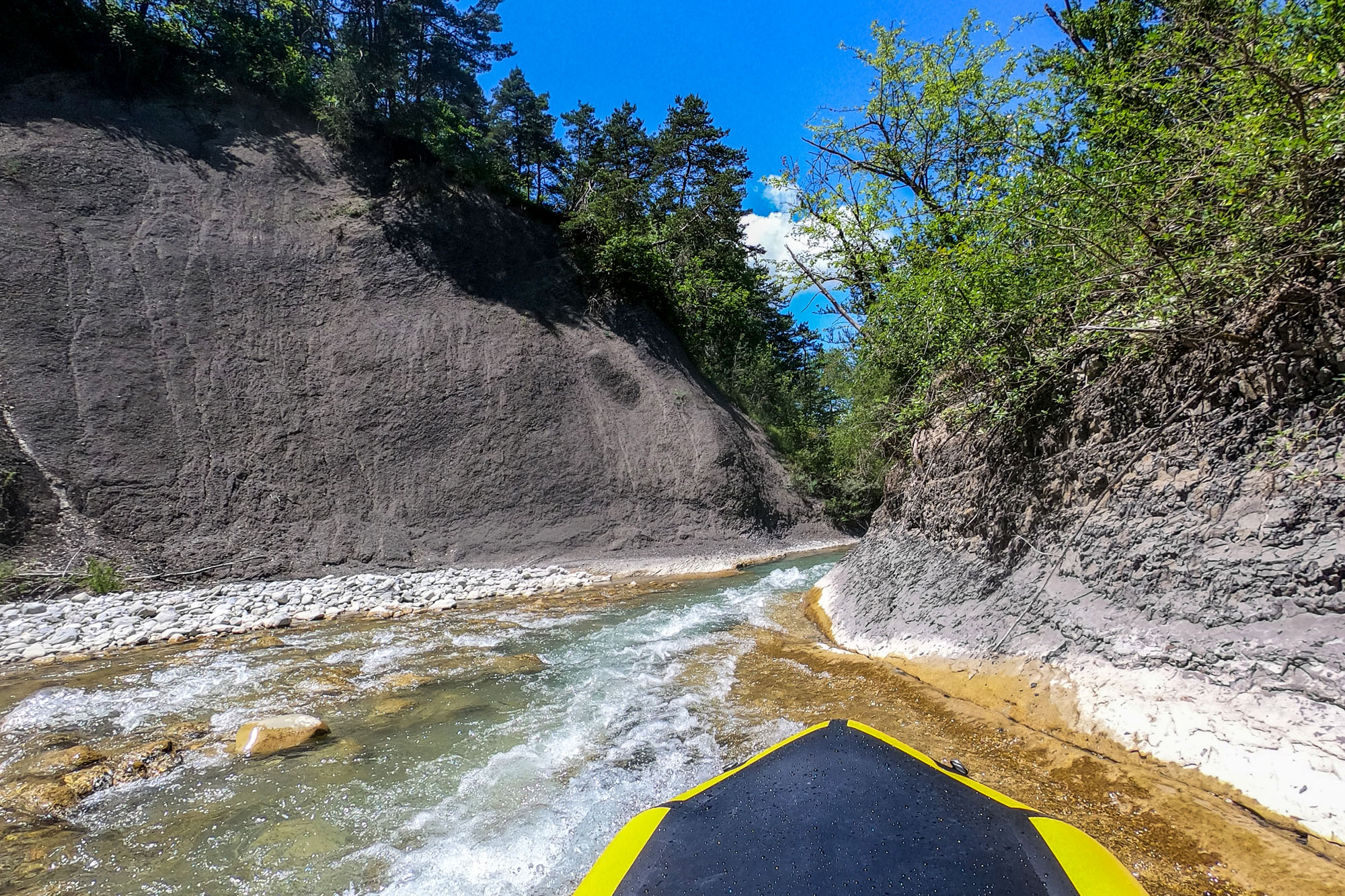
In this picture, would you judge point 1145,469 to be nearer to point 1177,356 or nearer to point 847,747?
point 1177,356

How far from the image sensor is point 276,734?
463 centimetres

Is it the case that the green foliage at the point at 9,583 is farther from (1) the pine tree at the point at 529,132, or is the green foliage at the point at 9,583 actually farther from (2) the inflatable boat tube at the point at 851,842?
(1) the pine tree at the point at 529,132

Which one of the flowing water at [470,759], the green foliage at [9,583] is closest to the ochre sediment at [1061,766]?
the flowing water at [470,759]

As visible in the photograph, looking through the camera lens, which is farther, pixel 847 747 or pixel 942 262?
pixel 942 262

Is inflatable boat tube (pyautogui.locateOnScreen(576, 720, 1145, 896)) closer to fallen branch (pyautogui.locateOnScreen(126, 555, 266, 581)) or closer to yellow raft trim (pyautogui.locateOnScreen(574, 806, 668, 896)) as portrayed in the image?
yellow raft trim (pyautogui.locateOnScreen(574, 806, 668, 896))

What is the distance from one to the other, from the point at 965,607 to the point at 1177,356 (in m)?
2.64

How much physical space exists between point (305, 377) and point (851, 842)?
1672 cm

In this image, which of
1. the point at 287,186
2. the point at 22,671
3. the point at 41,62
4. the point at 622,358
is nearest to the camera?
the point at 22,671

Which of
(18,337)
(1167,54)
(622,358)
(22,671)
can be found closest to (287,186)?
(18,337)

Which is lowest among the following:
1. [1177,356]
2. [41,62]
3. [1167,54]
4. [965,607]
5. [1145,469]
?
[965,607]

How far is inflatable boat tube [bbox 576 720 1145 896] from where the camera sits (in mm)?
1702

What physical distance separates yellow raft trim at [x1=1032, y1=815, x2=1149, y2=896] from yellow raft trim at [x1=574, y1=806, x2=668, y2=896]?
128cm

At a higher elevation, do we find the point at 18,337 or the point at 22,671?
the point at 18,337

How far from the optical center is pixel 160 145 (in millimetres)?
16391
